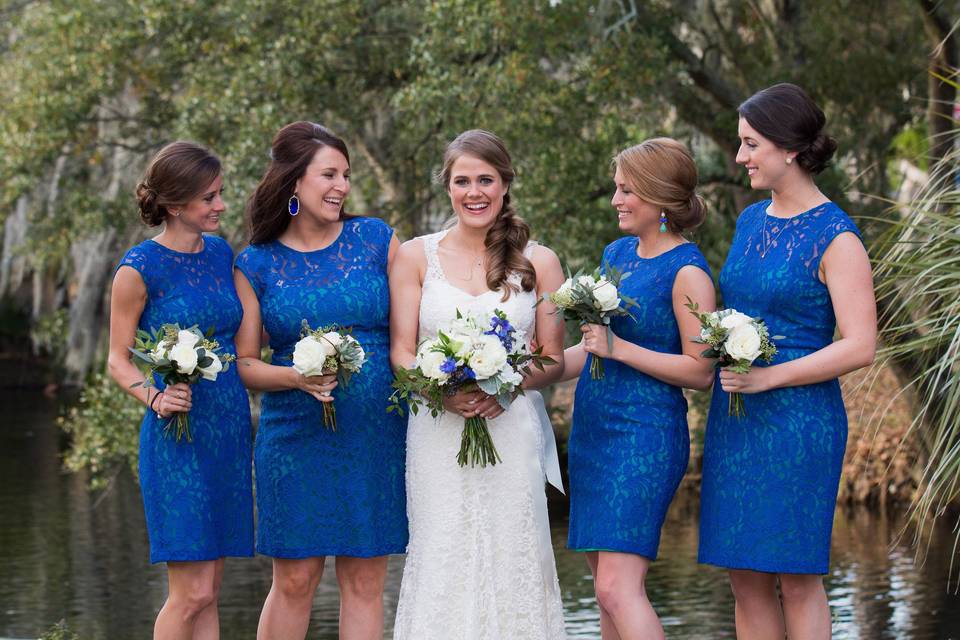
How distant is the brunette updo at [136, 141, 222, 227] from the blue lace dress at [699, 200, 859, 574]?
209 cm

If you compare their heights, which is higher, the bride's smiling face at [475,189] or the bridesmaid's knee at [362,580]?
the bride's smiling face at [475,189]

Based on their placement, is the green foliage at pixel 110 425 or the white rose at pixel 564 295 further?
the green foliage at pixel 110 425

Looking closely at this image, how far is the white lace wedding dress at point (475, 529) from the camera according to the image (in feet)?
17.9

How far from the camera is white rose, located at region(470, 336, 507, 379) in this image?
5.12 meters

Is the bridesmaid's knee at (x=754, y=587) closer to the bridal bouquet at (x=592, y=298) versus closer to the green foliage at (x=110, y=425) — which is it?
the bridal bouquet at (x=592, y=298)

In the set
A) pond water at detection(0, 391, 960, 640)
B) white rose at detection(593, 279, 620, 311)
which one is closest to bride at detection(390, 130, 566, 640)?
white rose at detection(593, 279, 620, 311)

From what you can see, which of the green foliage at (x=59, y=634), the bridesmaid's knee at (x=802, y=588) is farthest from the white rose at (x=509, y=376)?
the green foliage at (x=59, y=634)

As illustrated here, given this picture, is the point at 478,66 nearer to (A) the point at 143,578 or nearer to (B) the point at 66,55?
(B) the point at 66,55

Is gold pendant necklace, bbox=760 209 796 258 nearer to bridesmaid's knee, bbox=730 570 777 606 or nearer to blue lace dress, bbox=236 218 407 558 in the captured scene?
bridesmaid's knee, bbox=730 570 777 606

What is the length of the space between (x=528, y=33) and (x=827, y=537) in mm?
6531

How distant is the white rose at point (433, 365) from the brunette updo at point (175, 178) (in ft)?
3.60

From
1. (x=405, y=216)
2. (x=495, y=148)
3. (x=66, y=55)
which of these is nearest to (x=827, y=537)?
(x=495, y=148)

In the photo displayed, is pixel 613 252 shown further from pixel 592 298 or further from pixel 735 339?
pixel 735 339

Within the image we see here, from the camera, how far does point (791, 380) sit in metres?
5.01
